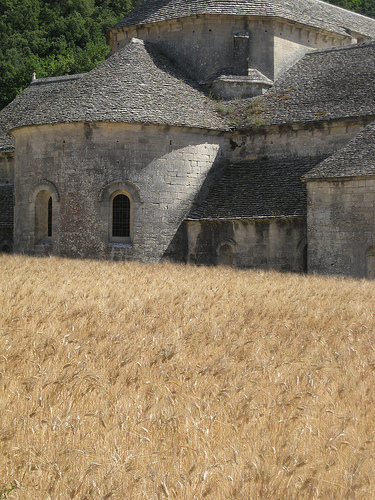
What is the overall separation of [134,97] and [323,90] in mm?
7332

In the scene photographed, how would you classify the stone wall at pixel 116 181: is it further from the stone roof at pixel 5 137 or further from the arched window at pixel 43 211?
the stone roof at pixel 5 137

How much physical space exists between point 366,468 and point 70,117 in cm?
2133

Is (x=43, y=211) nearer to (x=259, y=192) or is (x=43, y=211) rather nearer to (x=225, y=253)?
(x=225, y=253)

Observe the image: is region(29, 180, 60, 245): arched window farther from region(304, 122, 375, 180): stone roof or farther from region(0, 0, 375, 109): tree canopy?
region(0, 0, 375, 109): tree canopy

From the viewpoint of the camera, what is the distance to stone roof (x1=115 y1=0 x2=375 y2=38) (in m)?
28.3

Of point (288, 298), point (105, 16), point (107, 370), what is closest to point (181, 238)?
point (288, 298)

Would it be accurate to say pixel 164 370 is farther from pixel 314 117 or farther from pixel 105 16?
pixel 105 16

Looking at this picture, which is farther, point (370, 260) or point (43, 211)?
point (43, 211)

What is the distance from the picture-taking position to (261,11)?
28328mm

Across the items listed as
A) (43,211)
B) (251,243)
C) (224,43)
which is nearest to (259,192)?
(251,243)

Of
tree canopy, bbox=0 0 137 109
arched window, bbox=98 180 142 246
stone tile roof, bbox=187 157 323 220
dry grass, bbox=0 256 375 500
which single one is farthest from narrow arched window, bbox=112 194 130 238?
tree canopy, bbox=0 0 137 109

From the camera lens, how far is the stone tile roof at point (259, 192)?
23453 mm

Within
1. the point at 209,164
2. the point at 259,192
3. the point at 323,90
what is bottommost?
the point at 259,192

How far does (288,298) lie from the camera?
527 inches
